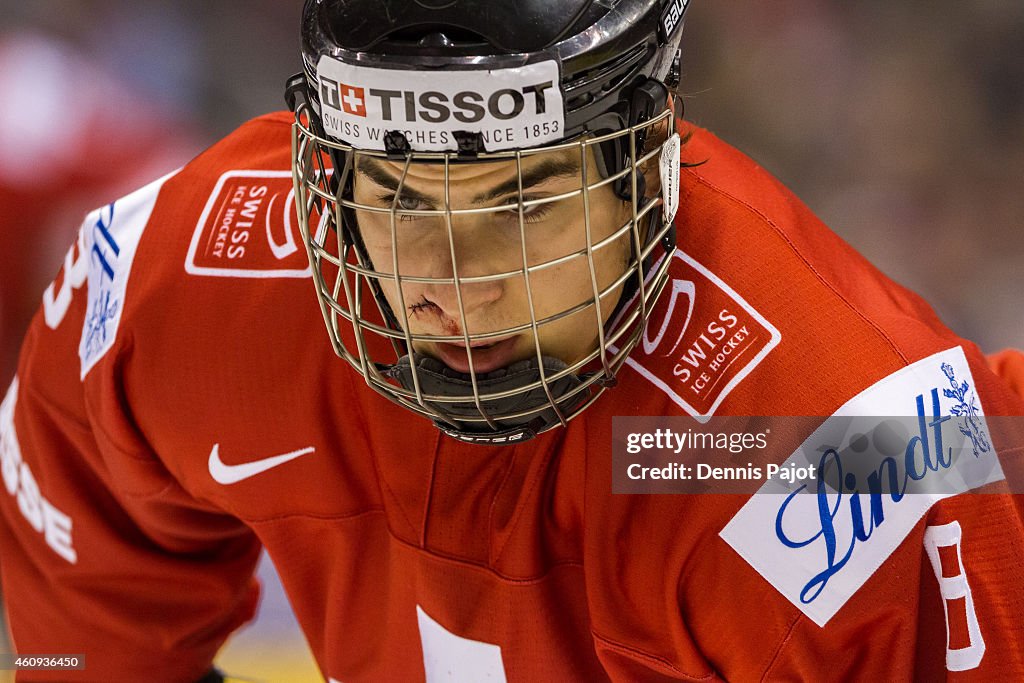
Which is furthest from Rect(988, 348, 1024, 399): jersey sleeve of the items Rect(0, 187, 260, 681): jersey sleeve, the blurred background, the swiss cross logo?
the blurred background

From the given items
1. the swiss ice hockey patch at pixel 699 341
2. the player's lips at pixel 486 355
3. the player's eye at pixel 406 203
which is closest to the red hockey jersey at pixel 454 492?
the swiss ice hockey patch at pixel 699 341

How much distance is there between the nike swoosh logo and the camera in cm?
119

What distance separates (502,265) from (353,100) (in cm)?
17

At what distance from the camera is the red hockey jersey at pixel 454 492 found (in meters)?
0.95

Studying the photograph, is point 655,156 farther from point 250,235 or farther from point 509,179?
point 250,235

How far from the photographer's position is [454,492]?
1.10 metres

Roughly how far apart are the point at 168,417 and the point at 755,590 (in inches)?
24.4

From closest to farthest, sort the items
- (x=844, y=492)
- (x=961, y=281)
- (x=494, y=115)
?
(x=494, y=115)
(x=844, y=492)
(x=961, y=281)

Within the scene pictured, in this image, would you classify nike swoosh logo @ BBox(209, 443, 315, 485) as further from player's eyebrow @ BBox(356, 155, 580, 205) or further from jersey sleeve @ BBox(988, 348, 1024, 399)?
→ jersey sleeve @ BBox(988, 348, 1024, 399)

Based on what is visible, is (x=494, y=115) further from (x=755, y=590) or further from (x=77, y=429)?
(x=77, y=429)

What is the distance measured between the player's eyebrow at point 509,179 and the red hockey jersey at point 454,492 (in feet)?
0.62

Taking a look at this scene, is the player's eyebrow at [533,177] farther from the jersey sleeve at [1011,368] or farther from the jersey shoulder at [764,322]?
the jersey sleeve at [1011,368]

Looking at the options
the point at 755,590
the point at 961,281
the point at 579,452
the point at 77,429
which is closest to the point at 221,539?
the point at 77,429

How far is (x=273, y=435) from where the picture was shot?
1.18 m
